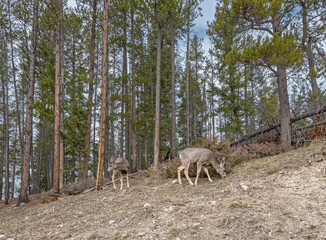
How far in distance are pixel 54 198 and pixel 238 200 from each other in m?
8.21

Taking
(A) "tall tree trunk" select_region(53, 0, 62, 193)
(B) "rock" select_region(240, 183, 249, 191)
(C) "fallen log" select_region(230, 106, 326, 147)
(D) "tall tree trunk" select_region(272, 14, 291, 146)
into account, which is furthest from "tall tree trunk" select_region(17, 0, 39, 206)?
(D) "tall tree trunk" select_region(272, 14, 291, 146)

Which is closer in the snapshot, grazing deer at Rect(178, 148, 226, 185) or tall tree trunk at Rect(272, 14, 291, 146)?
grazing deer at Rect(178, 148, 226, 185)

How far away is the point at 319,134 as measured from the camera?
8.24 m

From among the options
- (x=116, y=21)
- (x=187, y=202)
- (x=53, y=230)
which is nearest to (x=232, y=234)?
(x=187, y=202)

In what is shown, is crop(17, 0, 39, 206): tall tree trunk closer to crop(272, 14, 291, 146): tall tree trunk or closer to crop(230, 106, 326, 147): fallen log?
crop(230, 106, 326, 147): fallen log

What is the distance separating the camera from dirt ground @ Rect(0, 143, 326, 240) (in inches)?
122

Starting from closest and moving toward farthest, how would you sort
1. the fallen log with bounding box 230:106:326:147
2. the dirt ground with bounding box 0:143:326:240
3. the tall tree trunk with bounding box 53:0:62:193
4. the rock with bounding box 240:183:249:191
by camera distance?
the dirt ground with bounding box 0:143:326:240 < the rock with bounding box 240:183:249:191 < the fallen log with bounding box 230:106:326:147 < the tall tree trunk with bounding box 53:0:62:193

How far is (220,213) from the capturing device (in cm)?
370

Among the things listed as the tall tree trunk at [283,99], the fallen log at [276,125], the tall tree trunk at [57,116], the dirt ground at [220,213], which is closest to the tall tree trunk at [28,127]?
the tall tree trunk at [57,116]

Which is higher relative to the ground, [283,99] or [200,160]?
[283,99]

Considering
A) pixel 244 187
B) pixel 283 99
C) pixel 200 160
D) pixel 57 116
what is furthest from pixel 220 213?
pixel 57 116

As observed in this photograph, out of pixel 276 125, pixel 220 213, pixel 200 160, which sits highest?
pixel 276 125

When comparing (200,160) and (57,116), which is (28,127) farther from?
(200,160)

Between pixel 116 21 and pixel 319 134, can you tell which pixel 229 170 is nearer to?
pixel 319 134
